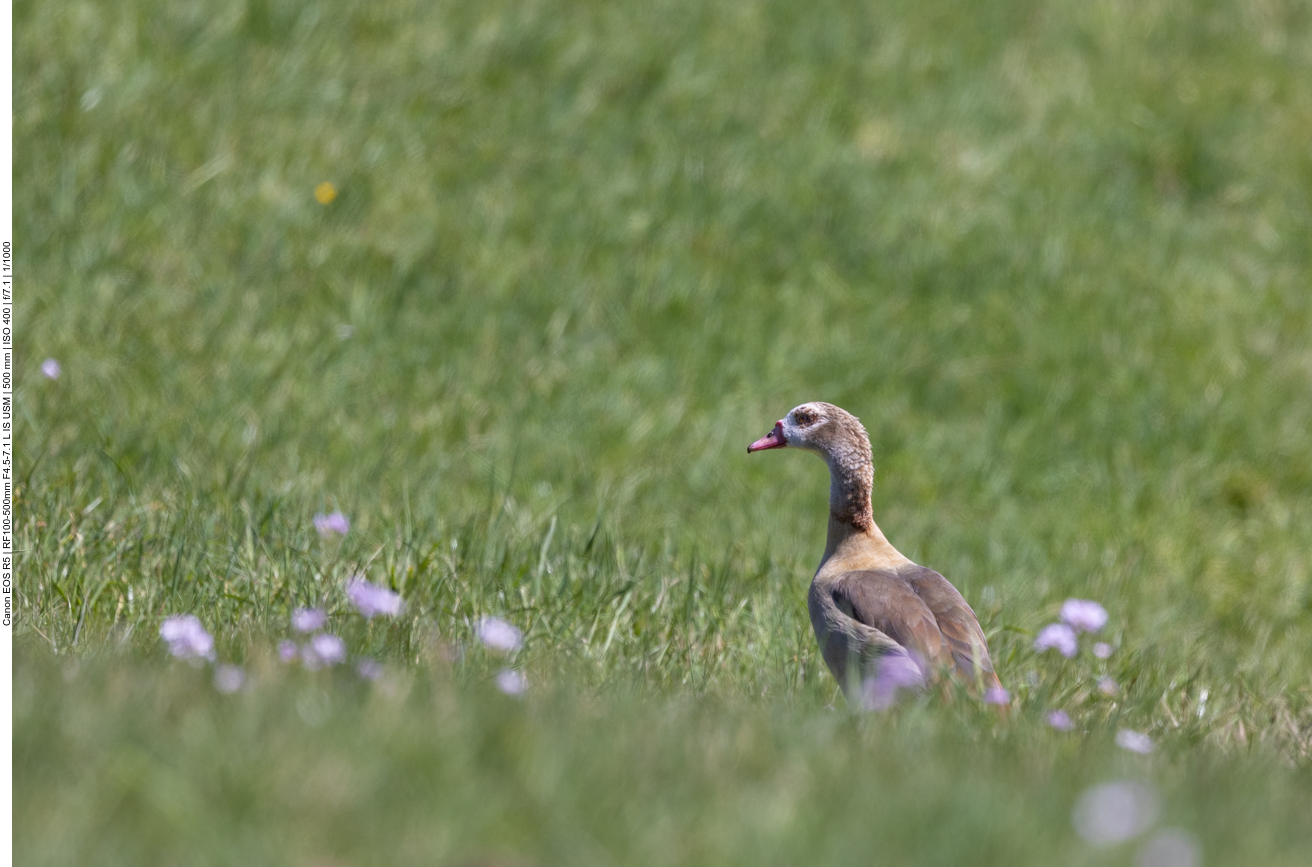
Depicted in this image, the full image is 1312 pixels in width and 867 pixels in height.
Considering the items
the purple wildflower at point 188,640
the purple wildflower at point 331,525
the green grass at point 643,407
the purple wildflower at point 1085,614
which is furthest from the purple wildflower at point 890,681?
the purple wildflower at point 331,525

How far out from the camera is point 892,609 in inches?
179

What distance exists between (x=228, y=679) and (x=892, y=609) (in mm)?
2074

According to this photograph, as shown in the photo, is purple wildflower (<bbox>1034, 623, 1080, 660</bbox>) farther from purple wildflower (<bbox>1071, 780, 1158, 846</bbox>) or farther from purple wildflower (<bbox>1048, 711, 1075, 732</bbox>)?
purple wildflower (<bbox>1071, 780, 1158, 846</bbox>)

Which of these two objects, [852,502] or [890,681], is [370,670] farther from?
[852,502]

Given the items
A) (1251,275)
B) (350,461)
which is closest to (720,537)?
(350,461)

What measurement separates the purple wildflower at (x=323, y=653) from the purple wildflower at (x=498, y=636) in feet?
1.36

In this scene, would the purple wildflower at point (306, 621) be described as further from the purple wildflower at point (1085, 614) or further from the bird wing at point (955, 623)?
the purple wildflower at point (1085, 614)

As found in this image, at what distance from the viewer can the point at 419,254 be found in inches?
313

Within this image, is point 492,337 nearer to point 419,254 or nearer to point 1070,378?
point 419,254

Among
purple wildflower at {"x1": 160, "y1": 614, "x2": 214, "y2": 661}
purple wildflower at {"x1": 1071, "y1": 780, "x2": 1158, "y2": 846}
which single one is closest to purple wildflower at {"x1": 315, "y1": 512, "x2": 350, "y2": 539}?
purple wildflower at {"x1": 160, "y1": 614, "x2": 214, "y2": 661}

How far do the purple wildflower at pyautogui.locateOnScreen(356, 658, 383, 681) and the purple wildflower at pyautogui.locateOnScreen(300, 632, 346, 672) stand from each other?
0.07 m

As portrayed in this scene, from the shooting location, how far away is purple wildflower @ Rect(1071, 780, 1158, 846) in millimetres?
2656

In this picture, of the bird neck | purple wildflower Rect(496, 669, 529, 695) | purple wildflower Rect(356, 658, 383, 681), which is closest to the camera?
purple wildflower Rect(356, 658, 383, 681)

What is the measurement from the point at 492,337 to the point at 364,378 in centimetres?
80
